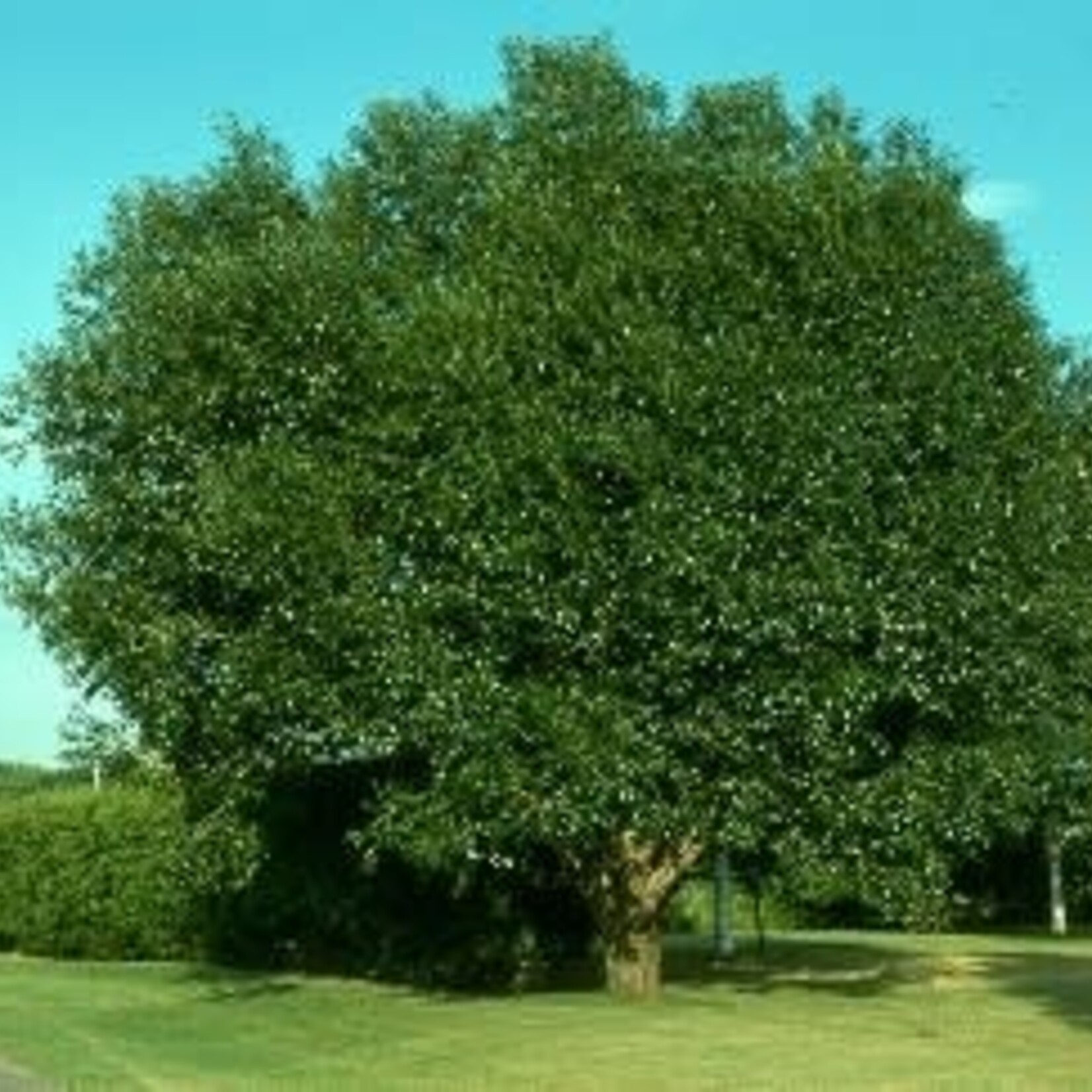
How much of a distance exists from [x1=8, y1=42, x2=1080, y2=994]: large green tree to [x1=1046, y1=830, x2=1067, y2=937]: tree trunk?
22.7 metres

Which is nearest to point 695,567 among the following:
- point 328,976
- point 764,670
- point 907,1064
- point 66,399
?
point 764,670

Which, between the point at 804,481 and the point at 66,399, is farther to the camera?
the point at 66,399

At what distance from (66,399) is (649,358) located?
6830 mm

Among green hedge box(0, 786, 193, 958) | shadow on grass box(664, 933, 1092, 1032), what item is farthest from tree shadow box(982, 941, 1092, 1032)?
green hedge box(0, 786, 193, 958)

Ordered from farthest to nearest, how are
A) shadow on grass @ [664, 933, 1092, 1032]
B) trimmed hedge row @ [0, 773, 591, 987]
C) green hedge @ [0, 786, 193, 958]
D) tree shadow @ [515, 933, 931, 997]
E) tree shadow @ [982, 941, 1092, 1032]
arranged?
green hedge @ [0, 786, 193, 958] < trimmed hedge row @ [0, 773, 591, 987] < tree shadow @ [515, 933, 931, 997] < shadow on grass @ [664, 933, 1092, 1032] < tree shadow @ [982, 941, 1092, 1032]

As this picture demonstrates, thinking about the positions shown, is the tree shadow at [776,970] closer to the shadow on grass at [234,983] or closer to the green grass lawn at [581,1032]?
the green grass lawn at [581,1032]

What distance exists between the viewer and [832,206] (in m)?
24.7

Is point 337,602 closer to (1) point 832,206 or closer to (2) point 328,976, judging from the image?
(1) point 832,206

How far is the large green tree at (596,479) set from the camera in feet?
79.0

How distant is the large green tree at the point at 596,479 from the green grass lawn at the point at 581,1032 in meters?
1.92

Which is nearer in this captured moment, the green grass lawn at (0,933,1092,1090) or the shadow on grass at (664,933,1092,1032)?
the green grass lawn at (0,933,1092,1090)

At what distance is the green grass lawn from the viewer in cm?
1933

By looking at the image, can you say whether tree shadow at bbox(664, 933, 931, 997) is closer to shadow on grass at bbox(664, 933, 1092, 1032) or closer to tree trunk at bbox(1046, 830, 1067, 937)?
shadow on grass at bbox(664, 933, 1092, 1032)

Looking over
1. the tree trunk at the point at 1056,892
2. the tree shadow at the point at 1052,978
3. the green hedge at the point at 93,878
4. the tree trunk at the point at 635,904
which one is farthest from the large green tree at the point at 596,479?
the tree trunk at the point at 1056,892
